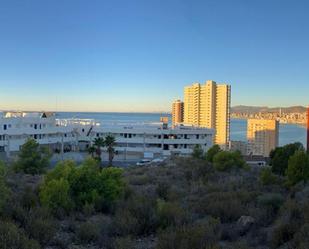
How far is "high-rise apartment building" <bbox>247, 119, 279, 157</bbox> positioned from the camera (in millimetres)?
104094

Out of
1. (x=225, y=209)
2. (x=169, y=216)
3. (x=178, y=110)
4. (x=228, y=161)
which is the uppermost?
(x=178, y=110)

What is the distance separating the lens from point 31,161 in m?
27.9

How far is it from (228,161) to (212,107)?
268 feet

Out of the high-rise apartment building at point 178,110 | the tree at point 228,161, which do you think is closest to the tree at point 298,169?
the tree at point 228,161

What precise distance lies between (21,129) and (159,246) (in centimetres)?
5127

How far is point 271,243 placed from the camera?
26.9 ft

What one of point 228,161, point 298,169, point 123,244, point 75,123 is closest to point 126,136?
Answer: point 75,123

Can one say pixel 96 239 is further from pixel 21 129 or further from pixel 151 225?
pixel 21 129

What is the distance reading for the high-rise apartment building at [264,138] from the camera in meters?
104

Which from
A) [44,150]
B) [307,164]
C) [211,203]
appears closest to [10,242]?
Answer: [211,203]

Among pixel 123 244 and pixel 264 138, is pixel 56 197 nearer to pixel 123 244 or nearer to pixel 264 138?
pixel 123 244

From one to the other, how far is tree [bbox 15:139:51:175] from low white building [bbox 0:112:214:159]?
1191 inches

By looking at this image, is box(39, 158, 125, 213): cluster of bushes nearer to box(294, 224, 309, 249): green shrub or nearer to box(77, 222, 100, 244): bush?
box(77, 222, 100, 244): bush

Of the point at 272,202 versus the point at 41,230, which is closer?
the point at 41,230
